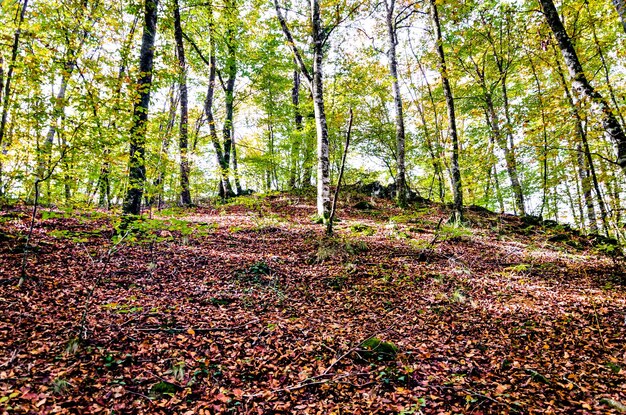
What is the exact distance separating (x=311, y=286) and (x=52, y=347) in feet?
12.4

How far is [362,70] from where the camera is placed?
14703 mm

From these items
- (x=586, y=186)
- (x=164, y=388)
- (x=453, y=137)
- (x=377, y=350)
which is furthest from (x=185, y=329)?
(x=453, y=137)

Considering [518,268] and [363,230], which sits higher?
[363,230]

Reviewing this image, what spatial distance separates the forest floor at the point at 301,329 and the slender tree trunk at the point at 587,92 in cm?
266

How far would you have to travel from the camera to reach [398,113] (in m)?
13.4

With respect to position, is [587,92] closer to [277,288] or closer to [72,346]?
[277,288]

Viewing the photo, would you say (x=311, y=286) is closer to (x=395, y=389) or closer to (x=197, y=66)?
(x=395, y=389)

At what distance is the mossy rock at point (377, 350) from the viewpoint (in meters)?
3.87

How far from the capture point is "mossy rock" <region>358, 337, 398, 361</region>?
→ 387 centimetres

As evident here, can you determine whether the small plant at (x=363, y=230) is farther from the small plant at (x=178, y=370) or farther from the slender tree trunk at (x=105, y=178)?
the slender tree trunk at (x=105, y=178)

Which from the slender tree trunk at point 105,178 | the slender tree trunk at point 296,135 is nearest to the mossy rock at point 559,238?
the slender tree trunk at point 296,135

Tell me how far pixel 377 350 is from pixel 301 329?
44.5 inches

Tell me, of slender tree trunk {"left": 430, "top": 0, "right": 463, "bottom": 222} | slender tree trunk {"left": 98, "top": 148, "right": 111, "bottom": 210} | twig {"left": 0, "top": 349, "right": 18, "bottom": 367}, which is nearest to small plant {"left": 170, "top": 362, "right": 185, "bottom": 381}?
twig {"left": 0, "top": 349, "right": 18, "bottom": 367}

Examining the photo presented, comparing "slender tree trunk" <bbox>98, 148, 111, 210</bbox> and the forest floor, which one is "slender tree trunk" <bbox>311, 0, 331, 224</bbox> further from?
"slender tree trunk" <bbox>98, 148, 111, 210</bbox>
